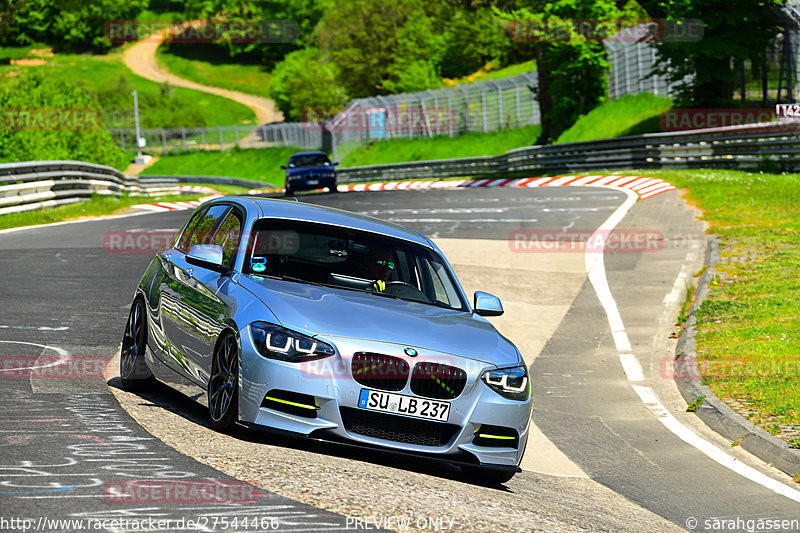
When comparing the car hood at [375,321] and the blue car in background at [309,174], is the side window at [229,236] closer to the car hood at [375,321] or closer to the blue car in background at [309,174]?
the car hood at [375,321]

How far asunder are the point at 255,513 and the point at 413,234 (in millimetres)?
3896

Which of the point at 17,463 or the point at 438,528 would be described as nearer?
the point at 438,528

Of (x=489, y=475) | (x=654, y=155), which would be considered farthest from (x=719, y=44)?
(x=489, y=475)

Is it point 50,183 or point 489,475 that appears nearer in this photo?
point 489,475

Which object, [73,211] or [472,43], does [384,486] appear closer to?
[73,211]

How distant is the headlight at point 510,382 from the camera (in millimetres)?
6953

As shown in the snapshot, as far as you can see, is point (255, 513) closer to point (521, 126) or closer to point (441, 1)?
point (521, 126)

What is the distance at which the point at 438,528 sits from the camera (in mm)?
5223

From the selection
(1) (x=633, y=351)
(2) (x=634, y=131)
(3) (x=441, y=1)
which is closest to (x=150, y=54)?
(3) (x=441, y=1)

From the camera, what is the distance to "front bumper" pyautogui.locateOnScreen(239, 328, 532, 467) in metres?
6.53

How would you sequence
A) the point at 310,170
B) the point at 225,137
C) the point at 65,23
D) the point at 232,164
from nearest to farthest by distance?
the point at 310,170 → the point at 232,164 → the point at 225,137 → the point at 65,23

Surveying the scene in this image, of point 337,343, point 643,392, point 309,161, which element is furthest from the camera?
point 309,161

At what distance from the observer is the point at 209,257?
24.7 ft

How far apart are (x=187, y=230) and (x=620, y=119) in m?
42.0
